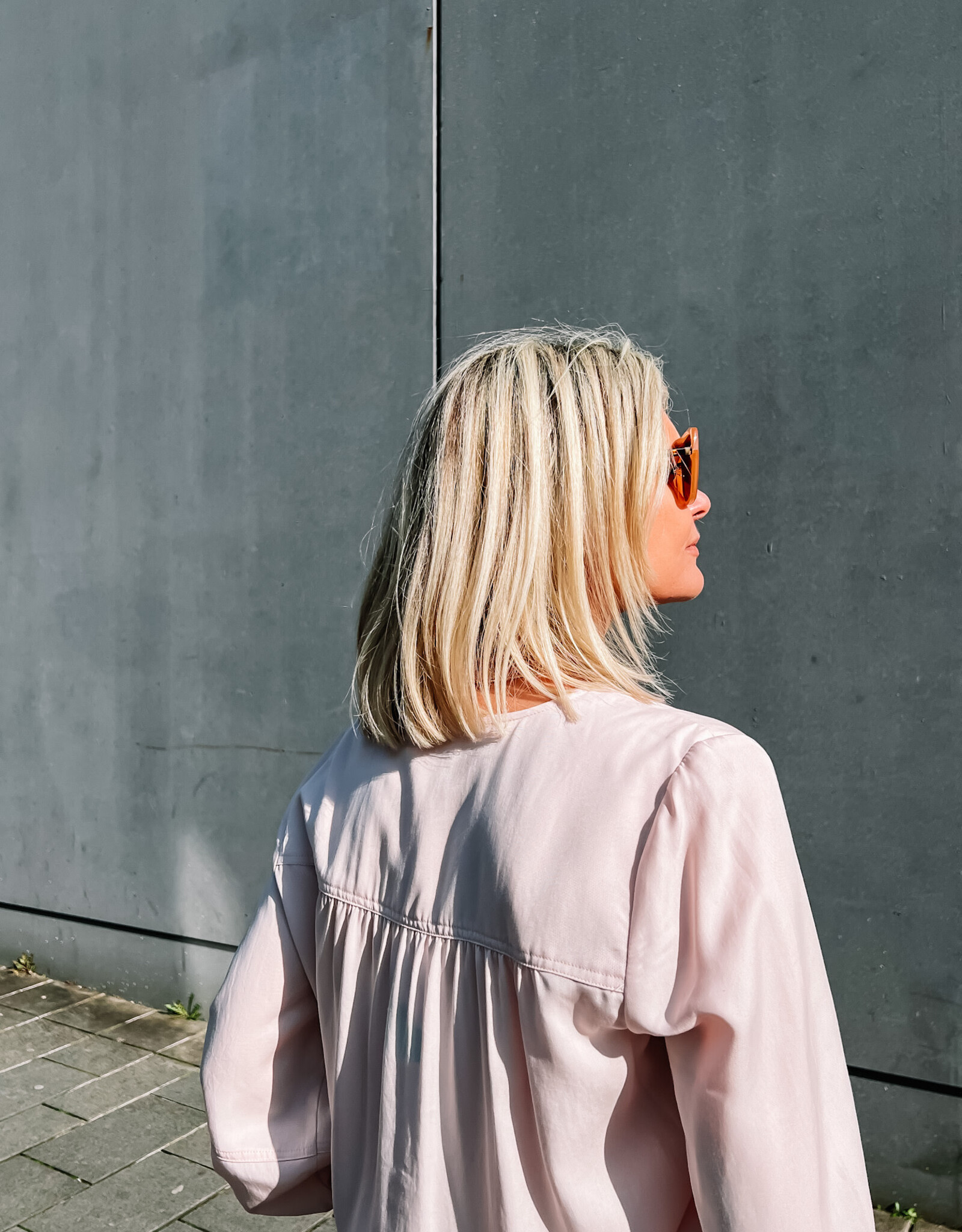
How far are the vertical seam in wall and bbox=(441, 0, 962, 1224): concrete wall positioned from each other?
17.4 inches

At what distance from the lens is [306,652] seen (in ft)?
12.0

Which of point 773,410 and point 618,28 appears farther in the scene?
point 618,28

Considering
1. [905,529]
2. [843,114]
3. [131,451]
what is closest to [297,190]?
[131,451]

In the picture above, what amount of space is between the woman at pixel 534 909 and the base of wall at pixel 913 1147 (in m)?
1.87

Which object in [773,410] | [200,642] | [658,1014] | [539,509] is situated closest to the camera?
[658,1014]

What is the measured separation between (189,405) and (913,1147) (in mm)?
3448

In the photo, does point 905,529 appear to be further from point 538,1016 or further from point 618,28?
point 538,1016

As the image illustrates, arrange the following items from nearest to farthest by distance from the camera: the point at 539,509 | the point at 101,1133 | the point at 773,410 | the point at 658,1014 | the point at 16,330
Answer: the point at 658,1014
the point at 539,509
the point at 773,410
the point at 101,1133
the point at 16,330

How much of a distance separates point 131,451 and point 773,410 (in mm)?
2646

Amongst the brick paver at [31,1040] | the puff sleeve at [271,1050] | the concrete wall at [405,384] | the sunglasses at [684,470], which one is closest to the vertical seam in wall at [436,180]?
the concrete wall at [405,384]

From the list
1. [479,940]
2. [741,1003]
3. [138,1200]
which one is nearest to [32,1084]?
[138,1200]

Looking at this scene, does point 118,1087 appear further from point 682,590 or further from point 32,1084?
point 682,590

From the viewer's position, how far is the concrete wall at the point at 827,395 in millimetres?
2521

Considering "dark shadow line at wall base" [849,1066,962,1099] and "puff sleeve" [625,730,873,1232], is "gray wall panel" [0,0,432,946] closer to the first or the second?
"dark shadow line at wall base" [849,1066,962,1099]
